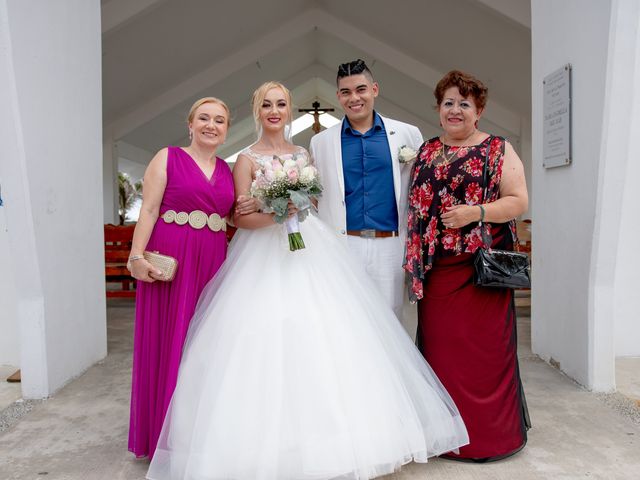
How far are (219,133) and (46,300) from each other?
6.44 feet

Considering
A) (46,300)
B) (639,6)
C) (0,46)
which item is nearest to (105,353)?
(46,300)

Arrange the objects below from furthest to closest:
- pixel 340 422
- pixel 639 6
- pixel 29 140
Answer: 1. pixel 29 140
2. pixel 639 6
3. pixel 340 422

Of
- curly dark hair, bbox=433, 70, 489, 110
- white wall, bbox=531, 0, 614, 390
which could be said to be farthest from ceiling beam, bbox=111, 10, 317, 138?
curly dark hair, bbox=433, 70, 489, 110

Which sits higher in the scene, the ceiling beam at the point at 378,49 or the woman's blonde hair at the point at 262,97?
the ceiling beam at the point at 378,49

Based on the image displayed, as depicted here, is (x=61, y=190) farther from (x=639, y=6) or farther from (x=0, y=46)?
(x=639, y=6)

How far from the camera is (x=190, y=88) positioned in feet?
39.3

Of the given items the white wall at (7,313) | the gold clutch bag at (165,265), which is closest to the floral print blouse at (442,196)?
the gold clutch bag at (165,265)

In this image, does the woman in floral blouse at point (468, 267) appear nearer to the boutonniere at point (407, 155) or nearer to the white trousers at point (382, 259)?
the boutonniere at point (407, 155)

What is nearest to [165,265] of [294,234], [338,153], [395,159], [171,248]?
[171,248]

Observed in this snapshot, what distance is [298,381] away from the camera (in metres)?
2.56

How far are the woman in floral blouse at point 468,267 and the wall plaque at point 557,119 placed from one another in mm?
1750

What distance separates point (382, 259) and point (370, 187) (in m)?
0.39

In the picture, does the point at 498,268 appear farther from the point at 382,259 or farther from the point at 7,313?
the point at 7,313

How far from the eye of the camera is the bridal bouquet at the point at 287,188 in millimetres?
2754
